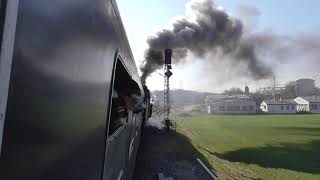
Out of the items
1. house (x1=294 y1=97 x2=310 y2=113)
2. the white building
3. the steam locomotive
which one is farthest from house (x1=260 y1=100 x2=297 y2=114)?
the steam locomotive

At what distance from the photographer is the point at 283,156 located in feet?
60.6

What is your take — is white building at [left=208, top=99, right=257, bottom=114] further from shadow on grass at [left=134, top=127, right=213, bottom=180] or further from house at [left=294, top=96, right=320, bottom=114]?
shadow on grass at [left=134, top=127, right=213, bottom=180]

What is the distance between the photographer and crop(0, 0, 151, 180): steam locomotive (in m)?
0.91

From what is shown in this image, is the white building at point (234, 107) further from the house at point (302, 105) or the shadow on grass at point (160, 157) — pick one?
the shadow on grass at point (160, 157)

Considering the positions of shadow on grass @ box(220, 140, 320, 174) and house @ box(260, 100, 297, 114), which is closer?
shadow on grass @ box(220, 140, 320, 174)

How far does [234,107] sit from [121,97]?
92406 millimetres

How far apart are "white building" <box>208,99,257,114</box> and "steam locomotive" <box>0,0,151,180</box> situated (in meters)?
88.1

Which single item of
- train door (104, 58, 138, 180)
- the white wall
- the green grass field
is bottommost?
the green grass field

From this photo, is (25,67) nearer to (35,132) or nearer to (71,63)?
(35,132)

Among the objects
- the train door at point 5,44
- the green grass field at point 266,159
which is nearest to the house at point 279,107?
the green grass field at point 266,159

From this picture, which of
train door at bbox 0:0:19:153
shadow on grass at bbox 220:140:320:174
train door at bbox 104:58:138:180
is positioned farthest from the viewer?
shadow on grass at bbox 220:140:320:174

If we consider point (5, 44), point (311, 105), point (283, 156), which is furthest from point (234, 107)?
point (5, 44)

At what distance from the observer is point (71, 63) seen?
4.67 ft

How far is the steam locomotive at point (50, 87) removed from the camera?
910mm
